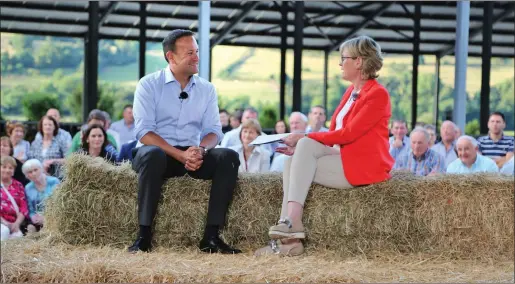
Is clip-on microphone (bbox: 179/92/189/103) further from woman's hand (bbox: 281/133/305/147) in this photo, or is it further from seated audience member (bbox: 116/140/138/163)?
seated audience member (bbox: 116/140/138/163)

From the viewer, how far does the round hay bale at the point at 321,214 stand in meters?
4.52

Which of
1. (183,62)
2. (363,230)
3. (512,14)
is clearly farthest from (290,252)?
(512,14)

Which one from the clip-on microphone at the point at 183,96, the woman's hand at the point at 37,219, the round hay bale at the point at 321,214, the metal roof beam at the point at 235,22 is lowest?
the woman's hand at the point at 37,219

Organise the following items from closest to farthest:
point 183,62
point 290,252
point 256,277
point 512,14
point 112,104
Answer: point 256,277, point 290,252, point 183,62, point 512,14, point 112,104

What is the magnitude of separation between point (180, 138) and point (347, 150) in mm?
965

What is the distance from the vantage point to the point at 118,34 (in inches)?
744

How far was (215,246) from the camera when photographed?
443 cm

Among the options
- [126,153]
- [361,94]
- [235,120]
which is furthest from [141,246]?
[235,120]

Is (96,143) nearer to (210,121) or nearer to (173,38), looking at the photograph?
(210,121)

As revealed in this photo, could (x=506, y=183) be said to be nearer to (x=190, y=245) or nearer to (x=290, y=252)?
(x=290, y=252)

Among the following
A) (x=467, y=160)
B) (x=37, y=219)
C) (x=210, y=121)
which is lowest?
(x=37, y=219)

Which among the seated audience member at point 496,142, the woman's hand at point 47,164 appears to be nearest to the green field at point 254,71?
the seated audience member at point 496,142

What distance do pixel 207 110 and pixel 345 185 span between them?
0.93m

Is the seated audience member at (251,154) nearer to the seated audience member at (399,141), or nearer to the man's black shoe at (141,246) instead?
the seated audience member at (399,141)
